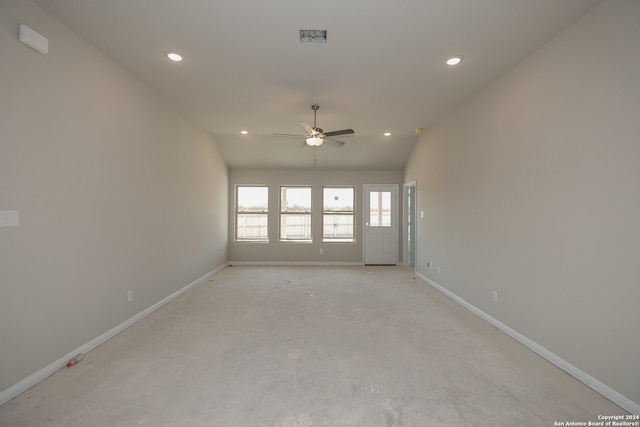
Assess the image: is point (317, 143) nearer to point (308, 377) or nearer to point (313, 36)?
point (313, 36)

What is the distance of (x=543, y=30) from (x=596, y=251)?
6.28 ft

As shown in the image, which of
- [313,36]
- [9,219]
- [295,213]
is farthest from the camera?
[295,213]

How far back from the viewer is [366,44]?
248 centimetres

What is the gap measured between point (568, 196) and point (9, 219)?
439 cm

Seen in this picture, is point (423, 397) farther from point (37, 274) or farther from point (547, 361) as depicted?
point (37, 274)

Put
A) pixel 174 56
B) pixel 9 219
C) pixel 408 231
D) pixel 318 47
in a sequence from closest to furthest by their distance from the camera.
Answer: pixel 9 219 < pixel 318 47 < pixel 174 56 < pixel 408 231

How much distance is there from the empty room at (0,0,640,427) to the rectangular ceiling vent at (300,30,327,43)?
0.6 inches

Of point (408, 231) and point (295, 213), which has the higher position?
point (295, 213)

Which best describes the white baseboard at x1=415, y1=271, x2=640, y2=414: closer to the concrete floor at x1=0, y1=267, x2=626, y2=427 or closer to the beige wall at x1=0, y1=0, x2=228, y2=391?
the concrete floor at x1=0, y1=267, x2=626, y2=427

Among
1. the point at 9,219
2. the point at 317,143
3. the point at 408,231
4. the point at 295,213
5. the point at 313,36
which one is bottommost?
the point at 408,231

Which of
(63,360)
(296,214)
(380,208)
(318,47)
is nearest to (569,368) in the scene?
(318,47)

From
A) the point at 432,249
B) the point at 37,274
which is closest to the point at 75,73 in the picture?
the point at 37,274

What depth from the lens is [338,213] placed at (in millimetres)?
6992

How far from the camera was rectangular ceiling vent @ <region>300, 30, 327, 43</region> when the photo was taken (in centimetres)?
232
